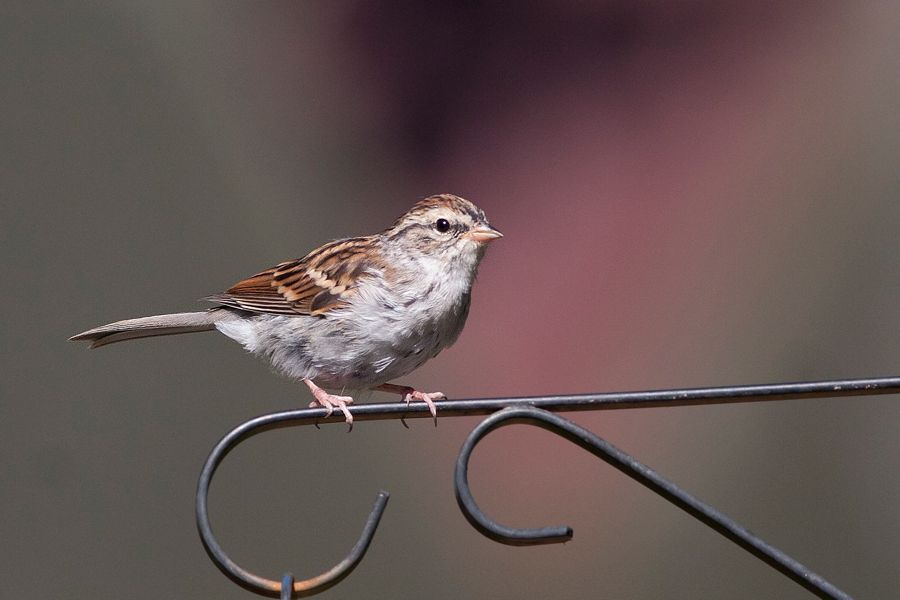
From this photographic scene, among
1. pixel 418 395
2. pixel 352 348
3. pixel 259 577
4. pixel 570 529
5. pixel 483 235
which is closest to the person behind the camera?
pixel 570 529

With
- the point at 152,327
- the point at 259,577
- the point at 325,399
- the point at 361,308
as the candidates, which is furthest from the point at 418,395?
the point at 259,577

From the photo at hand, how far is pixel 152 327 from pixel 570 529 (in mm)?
1900

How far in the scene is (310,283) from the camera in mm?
3422

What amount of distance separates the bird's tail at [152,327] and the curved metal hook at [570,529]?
5.19 feet

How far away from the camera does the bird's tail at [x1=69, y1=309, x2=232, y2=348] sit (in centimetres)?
331

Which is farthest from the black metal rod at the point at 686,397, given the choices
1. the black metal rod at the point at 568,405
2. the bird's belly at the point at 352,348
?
the bird's belly at the point at 352,348

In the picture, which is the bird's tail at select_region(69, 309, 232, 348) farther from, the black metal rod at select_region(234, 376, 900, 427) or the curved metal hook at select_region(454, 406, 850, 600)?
the curved metal hook at select_region(454, 406, 850, 600)

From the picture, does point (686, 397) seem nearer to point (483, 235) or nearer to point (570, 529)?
point (570, 529)

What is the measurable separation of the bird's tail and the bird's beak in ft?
2.58

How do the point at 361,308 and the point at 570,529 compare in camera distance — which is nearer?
the point at 570,529

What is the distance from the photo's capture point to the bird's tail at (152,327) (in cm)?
331

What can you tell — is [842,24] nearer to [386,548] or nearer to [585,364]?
[585,364]

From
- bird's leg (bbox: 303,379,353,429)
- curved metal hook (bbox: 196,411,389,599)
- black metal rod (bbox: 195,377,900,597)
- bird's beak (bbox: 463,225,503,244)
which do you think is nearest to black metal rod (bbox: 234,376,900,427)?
black metal rod (bbox: 195,377,900,597)

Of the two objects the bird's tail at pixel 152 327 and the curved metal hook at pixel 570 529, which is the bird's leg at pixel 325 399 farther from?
the curved metal hook at pixel 570 529
